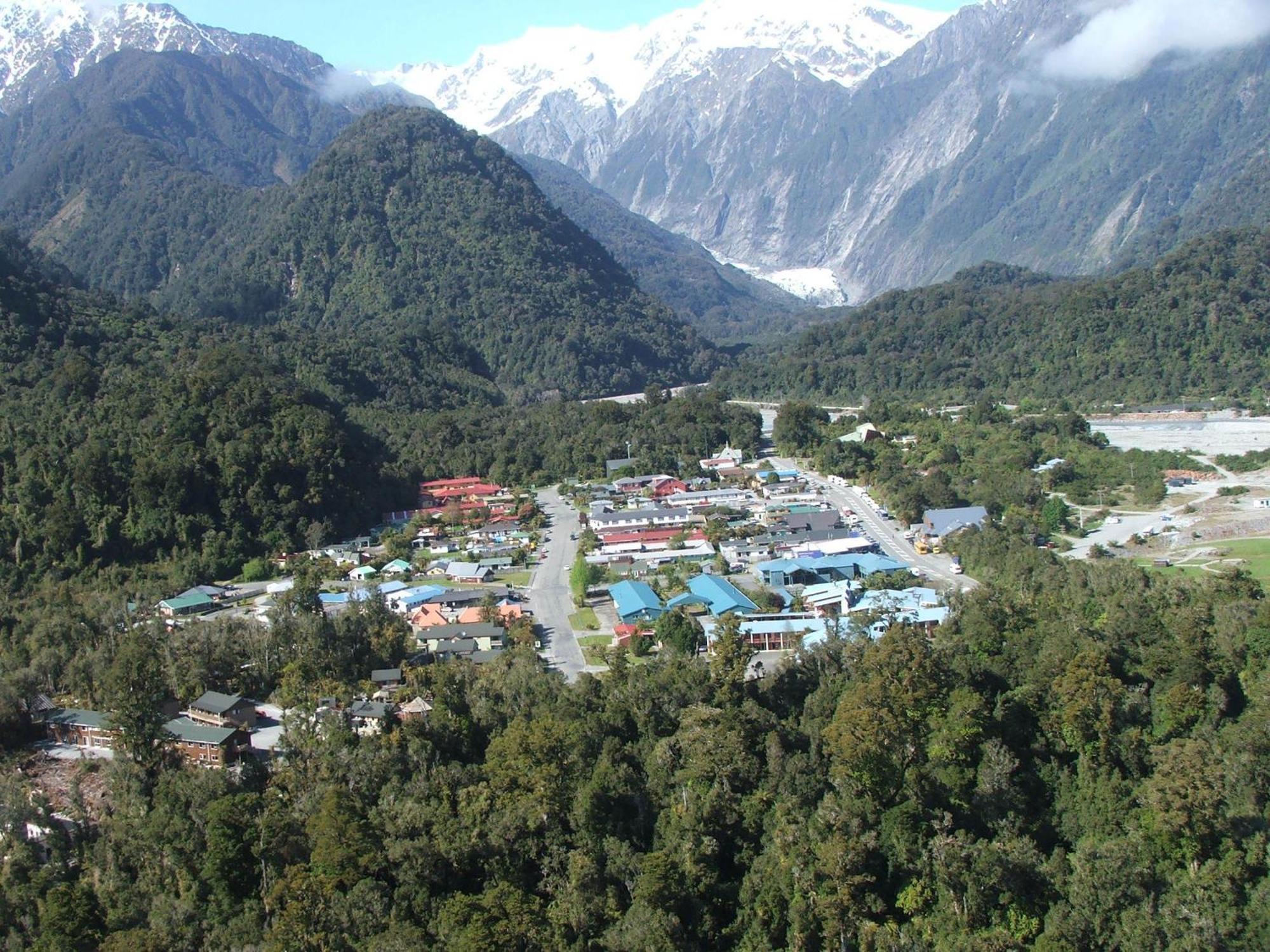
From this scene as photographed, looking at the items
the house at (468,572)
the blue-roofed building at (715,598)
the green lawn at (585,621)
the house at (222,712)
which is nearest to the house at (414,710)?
the house at (222,712)

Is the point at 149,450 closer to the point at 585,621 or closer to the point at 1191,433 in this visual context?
the point at 585,621

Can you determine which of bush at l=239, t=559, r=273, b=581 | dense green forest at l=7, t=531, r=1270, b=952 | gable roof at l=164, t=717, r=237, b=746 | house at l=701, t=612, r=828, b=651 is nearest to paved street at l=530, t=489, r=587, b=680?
house at l=701, t=612, r=828, b=651

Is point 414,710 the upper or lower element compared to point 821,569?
lower

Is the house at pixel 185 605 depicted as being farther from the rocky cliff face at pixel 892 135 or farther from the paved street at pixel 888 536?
the rocky cliff face at pixel 892 135

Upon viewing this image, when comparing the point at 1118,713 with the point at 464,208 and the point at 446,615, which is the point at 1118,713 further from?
the point at 464,208

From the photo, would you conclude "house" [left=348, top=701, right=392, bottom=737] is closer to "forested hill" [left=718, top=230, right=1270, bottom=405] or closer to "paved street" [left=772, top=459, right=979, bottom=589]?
"paved street" [left=772, top=459, right=979, bottom=589]

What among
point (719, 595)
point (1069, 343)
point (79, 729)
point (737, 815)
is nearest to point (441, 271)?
point (1069, 343)

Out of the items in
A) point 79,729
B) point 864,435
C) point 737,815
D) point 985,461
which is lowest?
point 737,815
